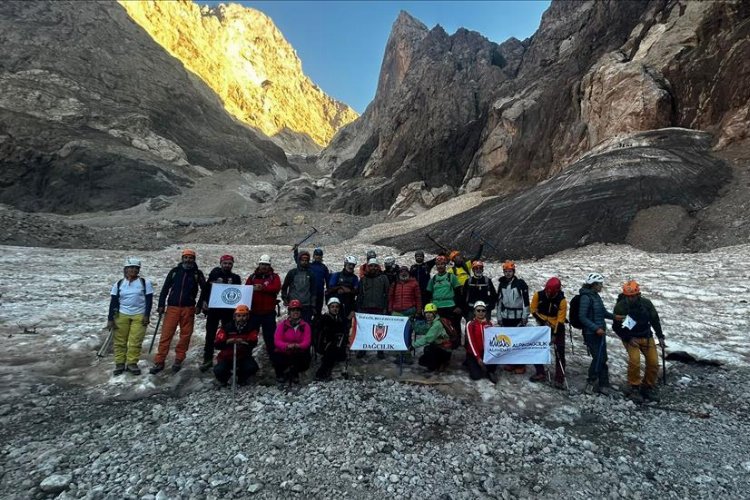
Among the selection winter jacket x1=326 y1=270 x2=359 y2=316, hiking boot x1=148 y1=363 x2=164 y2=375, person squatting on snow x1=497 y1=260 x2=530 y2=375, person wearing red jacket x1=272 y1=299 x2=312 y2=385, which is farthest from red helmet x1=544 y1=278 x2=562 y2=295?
hiking boot x1=148 y1=363 x2=164 y2=375

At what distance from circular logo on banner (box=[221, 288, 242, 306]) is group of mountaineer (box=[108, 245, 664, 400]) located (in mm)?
193

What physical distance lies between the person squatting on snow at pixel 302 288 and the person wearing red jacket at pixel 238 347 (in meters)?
1.17

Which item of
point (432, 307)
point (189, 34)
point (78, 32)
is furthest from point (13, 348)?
point (189, 34)

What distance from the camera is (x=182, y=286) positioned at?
7.33 m

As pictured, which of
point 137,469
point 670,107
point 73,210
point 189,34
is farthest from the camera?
point 189,34

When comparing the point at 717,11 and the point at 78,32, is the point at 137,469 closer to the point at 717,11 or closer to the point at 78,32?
the point at 717,11

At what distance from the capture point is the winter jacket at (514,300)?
752 cm

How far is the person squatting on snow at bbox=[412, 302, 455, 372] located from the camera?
7082 millimetres

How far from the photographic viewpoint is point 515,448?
4965 millimetres

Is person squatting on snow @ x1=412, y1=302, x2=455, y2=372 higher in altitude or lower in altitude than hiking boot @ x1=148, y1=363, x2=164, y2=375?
higher

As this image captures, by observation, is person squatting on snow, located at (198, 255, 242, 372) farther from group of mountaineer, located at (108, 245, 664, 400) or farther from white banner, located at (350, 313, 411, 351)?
white banner, located at (350, 313, 411, 351)

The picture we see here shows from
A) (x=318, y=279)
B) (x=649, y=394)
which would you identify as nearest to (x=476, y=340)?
(x=649, y=394)

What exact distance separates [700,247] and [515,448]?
64.0 ft

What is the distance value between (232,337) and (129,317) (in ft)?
6.54
